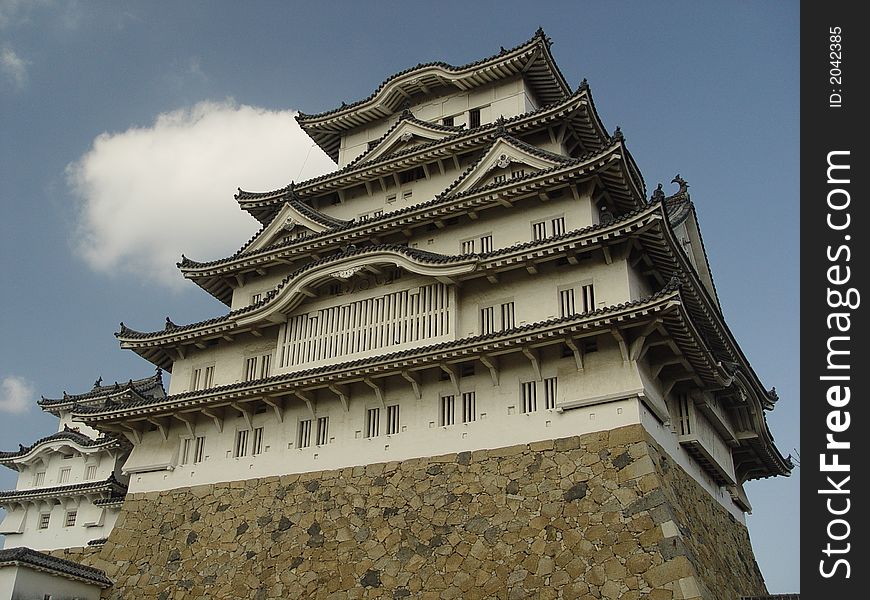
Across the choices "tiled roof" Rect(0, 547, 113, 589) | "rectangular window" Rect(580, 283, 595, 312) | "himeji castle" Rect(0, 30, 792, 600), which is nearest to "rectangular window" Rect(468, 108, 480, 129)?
"himeji castle" Rect(0, 30, 792, 600)

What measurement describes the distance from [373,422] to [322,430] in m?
1.62

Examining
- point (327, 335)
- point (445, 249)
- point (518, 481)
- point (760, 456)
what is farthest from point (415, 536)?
point (760, 456)

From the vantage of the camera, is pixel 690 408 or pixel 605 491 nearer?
pixel 605 491

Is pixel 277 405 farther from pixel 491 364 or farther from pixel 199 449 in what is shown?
pixel 491 364

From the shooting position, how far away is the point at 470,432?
1969 cm

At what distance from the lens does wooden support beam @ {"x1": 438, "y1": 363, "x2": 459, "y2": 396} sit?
19.9m

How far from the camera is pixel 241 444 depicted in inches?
906

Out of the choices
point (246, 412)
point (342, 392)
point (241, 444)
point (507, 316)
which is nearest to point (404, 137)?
point (507, 316)

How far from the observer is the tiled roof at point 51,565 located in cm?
1931

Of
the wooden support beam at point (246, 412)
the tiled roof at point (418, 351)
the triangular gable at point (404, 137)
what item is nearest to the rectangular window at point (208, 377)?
the tiled roof at point (418, 351)

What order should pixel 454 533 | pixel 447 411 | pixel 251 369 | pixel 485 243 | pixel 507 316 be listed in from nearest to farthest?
1. pixel 454 533
2. pixel 447 411
3. pixel 507 316
4. pixel 485 243
5. pixel 251 369

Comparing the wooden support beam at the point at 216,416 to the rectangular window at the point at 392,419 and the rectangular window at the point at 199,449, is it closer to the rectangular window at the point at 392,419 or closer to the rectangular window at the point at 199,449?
the rectangular window at the point at 199,449
